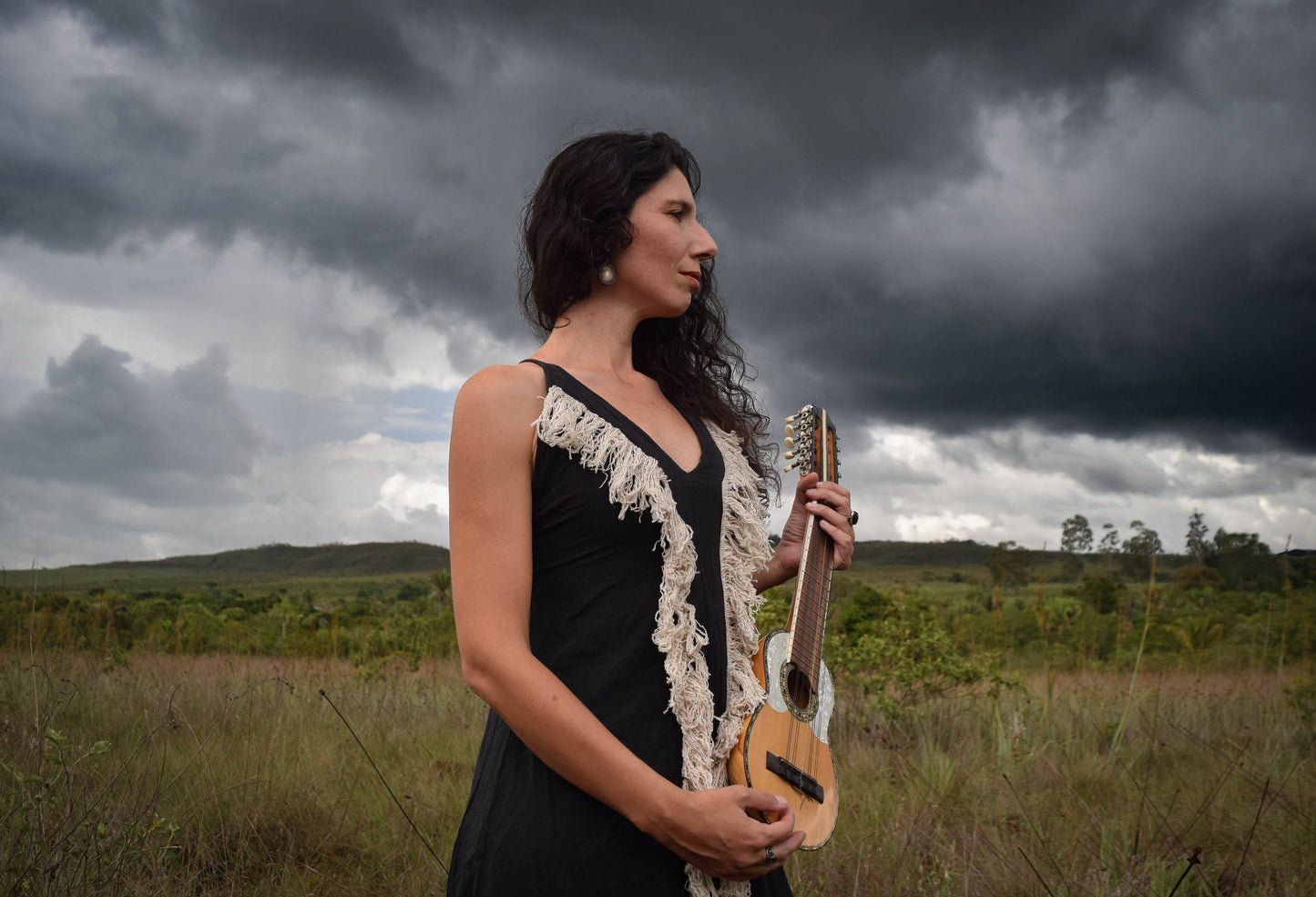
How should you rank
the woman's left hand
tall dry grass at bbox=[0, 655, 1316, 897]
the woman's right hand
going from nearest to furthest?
the woman's right hand, the woman's left hand, tall dry grass at bbox=[0, 655, 1316, 897]

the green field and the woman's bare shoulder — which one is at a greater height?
the woman's bare shoulder

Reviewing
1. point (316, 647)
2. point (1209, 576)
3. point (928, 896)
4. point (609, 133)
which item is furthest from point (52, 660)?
point (1209, 576)

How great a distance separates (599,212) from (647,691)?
3.08 ft

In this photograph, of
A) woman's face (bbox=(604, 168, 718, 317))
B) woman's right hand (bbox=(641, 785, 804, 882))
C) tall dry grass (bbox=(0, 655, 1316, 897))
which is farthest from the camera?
tall dry grass (bbox=(0, 655, 1316, 897))

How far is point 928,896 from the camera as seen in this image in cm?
332

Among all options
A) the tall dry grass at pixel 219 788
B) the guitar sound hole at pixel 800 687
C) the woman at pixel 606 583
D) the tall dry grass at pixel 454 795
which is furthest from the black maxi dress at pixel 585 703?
the tall dry grass at pixel 219 788

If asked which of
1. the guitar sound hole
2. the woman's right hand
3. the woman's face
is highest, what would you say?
the woman's face

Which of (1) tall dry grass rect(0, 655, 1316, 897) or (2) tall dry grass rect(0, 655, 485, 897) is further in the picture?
(1) tall dry grass rect(0, 655, 1316, 897)

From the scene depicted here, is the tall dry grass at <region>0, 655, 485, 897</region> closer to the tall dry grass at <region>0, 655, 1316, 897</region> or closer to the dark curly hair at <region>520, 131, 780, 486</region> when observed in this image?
the tall dry grass at <region>0, 655, 1316, 897</region>

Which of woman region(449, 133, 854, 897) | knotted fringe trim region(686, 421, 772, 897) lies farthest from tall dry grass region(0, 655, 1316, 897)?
woman region(449, 133, 854, 897)

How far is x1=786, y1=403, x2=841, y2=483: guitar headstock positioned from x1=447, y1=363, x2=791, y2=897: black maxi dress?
23.7 inches

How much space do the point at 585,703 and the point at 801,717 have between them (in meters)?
0.47

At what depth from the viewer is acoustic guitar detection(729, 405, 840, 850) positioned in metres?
1.62

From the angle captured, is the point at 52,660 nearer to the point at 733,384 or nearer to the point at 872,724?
the point at 872,724
